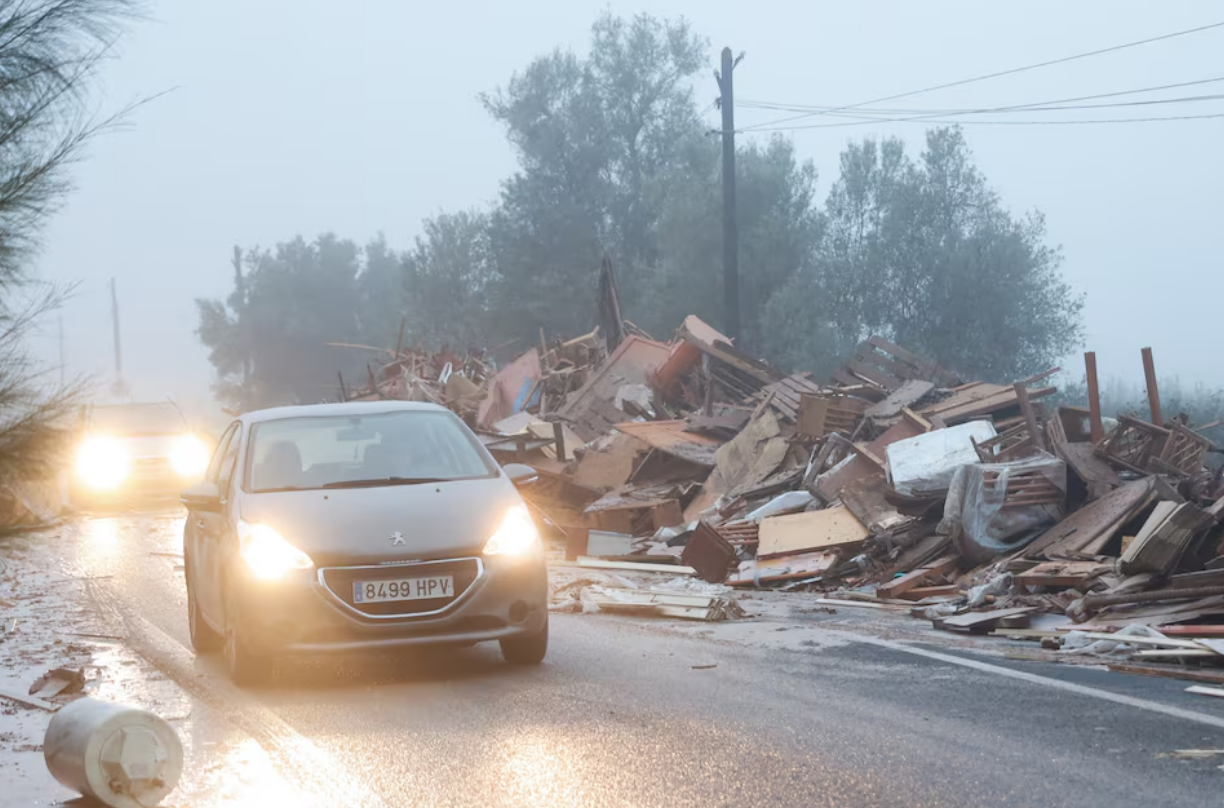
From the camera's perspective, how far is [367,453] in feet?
29.9

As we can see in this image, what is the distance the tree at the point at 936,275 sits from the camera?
44406 mm

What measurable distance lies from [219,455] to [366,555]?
269 cm

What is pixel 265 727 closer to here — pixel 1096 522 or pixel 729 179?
pixel 1096 522

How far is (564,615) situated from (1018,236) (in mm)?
36955

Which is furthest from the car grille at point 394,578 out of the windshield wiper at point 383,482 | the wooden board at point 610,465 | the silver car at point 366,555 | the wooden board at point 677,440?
the wooden board at point 610,465

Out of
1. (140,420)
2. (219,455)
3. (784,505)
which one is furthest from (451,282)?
(219,455)

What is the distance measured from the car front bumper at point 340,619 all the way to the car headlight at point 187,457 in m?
15.7

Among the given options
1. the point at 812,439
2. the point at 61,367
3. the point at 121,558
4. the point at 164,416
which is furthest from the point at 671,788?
the point at 164,416

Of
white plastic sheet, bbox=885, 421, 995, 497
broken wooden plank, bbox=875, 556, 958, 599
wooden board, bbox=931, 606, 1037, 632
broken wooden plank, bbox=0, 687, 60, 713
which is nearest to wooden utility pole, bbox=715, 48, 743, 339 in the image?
white plastic sheet, bbox=885, 421, 995, 497

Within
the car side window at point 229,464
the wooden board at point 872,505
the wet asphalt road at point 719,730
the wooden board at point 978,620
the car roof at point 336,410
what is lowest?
the wooden board at point 978,620

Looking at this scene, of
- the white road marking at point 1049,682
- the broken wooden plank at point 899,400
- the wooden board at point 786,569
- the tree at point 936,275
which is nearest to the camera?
the white road marking at point 1049,682

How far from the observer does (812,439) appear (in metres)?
18.9

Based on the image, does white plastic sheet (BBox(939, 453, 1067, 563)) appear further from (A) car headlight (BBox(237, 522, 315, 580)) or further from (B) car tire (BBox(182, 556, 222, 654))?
(A) car headlight (BBox(237, 522, 315, 580))

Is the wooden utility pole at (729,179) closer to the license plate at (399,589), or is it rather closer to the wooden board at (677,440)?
the wooden board at (677,440)
